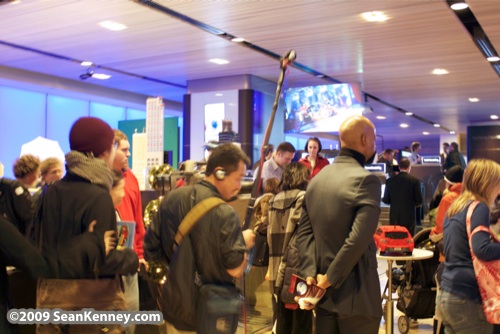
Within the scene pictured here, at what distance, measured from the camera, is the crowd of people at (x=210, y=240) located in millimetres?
2219

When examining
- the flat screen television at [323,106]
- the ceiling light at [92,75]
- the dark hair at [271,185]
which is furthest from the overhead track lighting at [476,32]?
the ceiling light at [92,75]

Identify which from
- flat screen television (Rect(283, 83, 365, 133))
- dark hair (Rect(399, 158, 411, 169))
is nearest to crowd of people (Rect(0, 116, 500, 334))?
dark hair (Rect(399, 158, 411, 169))

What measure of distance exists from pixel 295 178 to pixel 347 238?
1678 millimetres

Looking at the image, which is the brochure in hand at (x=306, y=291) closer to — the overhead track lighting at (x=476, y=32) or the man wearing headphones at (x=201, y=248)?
the man wearing headphones at (x=201, y=248)

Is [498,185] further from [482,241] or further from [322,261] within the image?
[322,261]

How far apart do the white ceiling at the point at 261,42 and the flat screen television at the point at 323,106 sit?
266 millimetres

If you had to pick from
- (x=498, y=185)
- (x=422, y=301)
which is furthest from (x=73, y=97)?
(x=498, y=185)

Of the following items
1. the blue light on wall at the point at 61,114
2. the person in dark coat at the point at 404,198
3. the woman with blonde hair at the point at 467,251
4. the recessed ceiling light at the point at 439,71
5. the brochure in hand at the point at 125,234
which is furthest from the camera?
the blue light on wall at the point at 61,114

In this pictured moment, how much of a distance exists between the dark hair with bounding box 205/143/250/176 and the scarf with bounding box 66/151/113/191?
1.55 feet

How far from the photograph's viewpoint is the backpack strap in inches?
96.9

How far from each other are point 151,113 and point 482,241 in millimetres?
3143

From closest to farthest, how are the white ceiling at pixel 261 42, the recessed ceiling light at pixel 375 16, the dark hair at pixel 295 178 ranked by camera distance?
1. the dark hair at pixel 295 178
2. the white ceiling at pixel 261 42
3. the recessed ceiling light at pixel 375 16


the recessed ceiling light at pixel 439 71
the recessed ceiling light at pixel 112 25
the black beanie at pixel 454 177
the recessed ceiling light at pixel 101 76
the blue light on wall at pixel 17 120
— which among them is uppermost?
the recessed ceiling light at pixel 112 25

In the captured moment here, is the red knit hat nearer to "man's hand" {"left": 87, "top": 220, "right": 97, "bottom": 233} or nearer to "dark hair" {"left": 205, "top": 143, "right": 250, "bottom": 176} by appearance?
"man's hand" {"left": 87, "top": 220, "right": 97, "bottom": 233}
